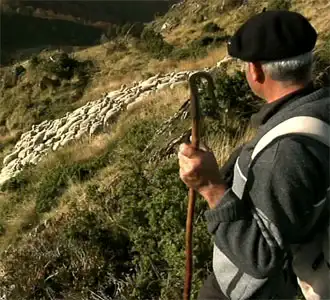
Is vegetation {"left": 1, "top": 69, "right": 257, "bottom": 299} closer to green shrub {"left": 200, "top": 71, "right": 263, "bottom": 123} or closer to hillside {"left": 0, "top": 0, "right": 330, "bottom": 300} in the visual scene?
hillside {"left": 0, "top": 0, "right": 330, "bottom": 300}

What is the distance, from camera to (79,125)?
12211 mm

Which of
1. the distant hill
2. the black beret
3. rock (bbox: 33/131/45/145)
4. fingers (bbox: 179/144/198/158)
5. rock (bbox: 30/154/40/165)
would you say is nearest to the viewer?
the black beret

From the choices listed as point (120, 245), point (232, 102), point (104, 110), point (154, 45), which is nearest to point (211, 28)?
point (154, 45)

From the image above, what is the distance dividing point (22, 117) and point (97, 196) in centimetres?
1194

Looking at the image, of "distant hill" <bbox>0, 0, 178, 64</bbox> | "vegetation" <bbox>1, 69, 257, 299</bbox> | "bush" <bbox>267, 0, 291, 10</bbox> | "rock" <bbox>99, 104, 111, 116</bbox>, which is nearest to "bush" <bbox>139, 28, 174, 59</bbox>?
"bush" <bbox>267, 0, 291, 10</bbox>

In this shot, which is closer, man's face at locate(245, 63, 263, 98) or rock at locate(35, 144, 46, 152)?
man's face at locate(245, 63, 263, 98)

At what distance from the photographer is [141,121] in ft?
27.9

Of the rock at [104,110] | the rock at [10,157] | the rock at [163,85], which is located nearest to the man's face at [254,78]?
the rock at [163,85]

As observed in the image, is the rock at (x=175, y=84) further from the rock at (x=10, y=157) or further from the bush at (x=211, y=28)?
the bush at (x=211, y=28)

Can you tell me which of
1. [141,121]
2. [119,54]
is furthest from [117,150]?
[119,54]

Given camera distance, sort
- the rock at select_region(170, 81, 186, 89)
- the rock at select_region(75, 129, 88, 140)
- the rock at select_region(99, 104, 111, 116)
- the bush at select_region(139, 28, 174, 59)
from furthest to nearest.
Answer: the bush at select_region(139, 28, 174, 59), the rock at select_region(99, 104, 111, 116), the rock at select_region(75, 129, 88, 140), the rock at select_region(170, 81, 186, 89)

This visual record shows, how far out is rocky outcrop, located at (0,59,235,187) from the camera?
1126 cm

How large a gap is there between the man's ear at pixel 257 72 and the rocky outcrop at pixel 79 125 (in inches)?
326

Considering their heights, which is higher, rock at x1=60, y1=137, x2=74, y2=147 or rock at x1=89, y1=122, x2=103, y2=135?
rock at x1=89, y1=122, x2=103, y2=135
